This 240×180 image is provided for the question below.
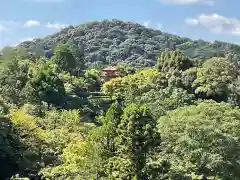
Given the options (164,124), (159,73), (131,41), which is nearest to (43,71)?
(159,73)

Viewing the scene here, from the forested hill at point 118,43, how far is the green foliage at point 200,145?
80.5m

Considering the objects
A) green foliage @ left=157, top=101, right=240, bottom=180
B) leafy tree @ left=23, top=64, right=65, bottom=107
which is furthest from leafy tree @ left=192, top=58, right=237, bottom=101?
green foliage @ left=157, top=101, right=240, bottom=180

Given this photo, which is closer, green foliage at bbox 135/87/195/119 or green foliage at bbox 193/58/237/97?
green foliage at bbox 135/87/195/119

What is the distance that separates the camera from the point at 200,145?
83.1 feet

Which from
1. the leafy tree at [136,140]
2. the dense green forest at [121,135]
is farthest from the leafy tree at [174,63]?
the leafy tree at [136,140]

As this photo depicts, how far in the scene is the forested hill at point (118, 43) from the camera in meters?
123

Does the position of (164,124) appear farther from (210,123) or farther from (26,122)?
(26,122)

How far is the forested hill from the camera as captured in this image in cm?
12321

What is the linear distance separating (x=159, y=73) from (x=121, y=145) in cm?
3089

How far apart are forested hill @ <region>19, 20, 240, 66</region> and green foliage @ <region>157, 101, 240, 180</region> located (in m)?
80.5

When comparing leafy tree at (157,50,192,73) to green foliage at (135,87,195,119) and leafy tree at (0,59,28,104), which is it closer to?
green foliage at (135,87,195,119)

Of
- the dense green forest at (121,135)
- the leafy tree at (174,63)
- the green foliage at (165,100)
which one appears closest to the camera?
the dense green forest at (121,135)

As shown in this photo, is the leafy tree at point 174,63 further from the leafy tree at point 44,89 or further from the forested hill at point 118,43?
the forested hill at point 118,43

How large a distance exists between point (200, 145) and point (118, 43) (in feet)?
376
